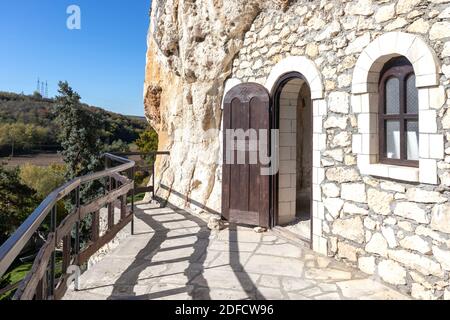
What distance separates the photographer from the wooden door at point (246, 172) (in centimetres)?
504

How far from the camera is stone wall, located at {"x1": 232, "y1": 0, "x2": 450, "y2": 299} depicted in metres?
2.77

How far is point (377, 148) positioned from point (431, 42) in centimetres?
110

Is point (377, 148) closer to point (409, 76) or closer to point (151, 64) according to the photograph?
point (409, 76)

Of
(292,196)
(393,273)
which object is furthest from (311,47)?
(393,273)

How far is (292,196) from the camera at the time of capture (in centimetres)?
532

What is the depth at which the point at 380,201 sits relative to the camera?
3.29 metres

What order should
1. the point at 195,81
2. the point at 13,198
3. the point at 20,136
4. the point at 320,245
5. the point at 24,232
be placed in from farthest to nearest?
the point at 20,136 → the point at 13,198 → the point at 195,81 → the point at 320,245 → the point at 24,232

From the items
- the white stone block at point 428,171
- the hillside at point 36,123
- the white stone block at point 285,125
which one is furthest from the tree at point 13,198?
the white stone block at point 428,171

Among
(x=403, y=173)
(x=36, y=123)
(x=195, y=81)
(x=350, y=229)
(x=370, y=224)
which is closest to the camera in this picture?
(x=403, y=173)

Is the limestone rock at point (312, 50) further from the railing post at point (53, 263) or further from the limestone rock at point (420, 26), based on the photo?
Answer: the railing post at point (53, 263)

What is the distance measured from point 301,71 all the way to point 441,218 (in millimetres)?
2356

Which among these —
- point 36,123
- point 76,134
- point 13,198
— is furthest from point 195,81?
point 36,123

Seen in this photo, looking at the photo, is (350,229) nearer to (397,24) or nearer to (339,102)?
(339,102)

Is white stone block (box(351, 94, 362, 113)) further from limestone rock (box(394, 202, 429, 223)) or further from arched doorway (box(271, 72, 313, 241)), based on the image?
arched doorway (box(271, 72, 313, 241))
